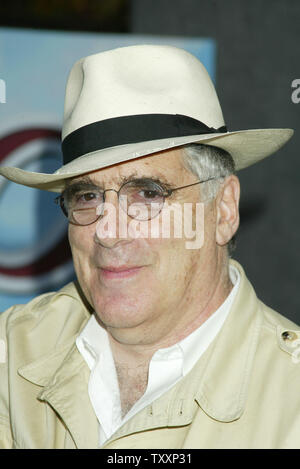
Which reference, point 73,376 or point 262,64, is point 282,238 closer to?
point 262,64

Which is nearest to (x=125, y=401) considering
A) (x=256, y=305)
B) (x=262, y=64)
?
(x=256, y=305)

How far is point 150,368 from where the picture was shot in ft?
7.59

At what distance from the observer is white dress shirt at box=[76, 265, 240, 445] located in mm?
2268

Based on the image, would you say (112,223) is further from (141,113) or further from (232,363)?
(232,363)

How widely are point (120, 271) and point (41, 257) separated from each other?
65.9 inches

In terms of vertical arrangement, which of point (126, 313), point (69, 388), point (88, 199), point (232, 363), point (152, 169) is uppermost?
point (152, 169)

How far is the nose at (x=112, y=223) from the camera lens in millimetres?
2219

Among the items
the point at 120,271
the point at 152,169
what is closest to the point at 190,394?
the point at 120,271

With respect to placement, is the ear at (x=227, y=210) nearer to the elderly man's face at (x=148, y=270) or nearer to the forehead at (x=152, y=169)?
the elderly man's face at (x=148, y=270)

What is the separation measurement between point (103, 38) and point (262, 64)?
1050mm

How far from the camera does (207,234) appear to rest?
233 centimetres

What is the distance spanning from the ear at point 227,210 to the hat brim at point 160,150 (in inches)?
4.7

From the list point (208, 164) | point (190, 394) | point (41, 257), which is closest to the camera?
point (190, 394)

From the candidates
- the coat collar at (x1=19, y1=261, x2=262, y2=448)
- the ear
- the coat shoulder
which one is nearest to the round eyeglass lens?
the ear
